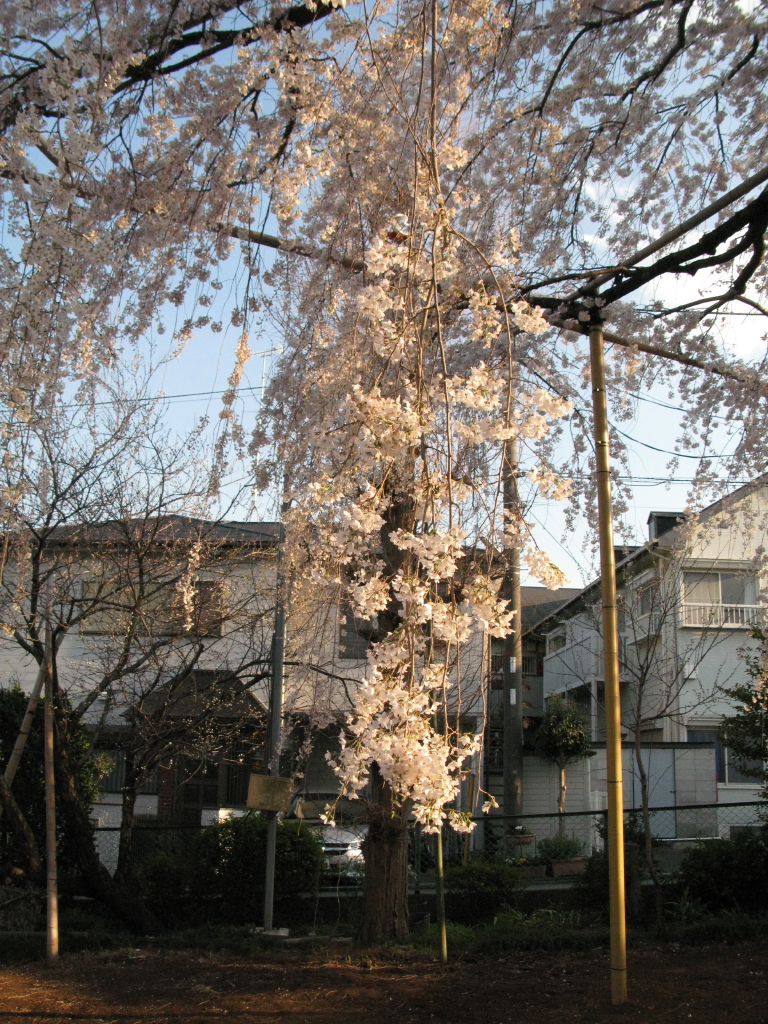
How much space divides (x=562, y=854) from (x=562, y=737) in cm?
568

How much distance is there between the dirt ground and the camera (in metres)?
4.48

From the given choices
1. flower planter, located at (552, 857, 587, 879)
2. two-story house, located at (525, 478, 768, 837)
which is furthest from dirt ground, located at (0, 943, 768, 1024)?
flower planter, located at (552, 857, 587, 879)

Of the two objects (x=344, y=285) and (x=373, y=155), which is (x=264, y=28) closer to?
(x=373, y=155)

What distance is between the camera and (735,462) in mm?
6578

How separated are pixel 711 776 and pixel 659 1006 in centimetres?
1120

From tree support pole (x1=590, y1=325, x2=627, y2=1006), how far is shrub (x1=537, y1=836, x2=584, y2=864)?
290 inches

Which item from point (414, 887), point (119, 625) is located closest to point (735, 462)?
point (414, 887)

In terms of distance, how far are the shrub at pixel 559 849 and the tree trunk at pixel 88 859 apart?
5236 millimetres

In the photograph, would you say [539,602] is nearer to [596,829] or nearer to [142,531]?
[596,829]

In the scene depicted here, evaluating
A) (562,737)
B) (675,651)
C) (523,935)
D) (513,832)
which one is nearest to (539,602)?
(562,737)

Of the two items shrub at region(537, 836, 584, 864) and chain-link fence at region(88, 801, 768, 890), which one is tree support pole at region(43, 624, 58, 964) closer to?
chain-link fence at region(88, 801, 768, 890)

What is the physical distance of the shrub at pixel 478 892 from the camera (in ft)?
27.0

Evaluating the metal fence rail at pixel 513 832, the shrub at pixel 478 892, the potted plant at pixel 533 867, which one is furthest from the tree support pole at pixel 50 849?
the potted plant at pixel 533 867

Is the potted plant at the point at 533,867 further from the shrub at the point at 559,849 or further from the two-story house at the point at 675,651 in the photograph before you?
the two-story house at the point at 675,651
